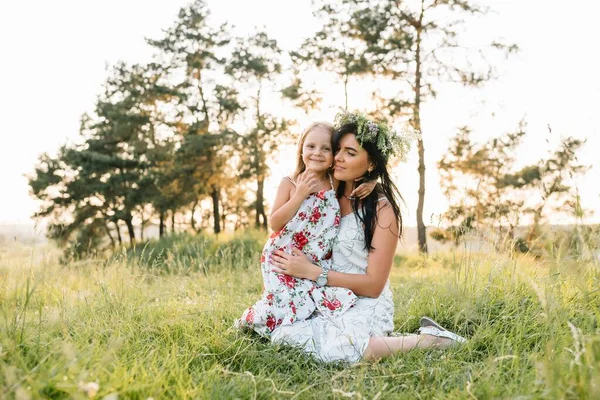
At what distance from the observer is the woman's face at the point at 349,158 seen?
3.80 metres

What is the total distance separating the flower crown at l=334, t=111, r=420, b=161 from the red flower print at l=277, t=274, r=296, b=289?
3.68 ft

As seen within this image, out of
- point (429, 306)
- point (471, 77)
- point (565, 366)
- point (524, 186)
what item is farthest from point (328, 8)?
point (565, 366)

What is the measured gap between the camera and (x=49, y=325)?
339 centimetres

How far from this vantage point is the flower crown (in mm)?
3799

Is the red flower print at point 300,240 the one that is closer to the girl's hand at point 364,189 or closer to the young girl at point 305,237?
the young girl at point 305,237

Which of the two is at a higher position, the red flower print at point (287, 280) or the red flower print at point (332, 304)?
the red flower print at point (287, 280)

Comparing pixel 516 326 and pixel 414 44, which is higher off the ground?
pixel 414 44

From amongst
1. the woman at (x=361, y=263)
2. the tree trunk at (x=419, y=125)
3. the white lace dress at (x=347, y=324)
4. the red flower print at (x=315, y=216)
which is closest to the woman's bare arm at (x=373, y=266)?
the woman at (x=361, y=263)

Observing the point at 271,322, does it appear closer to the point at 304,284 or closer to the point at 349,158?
the point at 304,284

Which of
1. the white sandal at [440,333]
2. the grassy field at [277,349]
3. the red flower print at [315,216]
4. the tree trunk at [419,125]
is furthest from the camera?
the tree trunk at [419,125]

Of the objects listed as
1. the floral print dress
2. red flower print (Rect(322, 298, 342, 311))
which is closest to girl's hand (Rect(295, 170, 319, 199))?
the floral print dress

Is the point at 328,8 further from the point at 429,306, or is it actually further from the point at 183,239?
the point at 429,306

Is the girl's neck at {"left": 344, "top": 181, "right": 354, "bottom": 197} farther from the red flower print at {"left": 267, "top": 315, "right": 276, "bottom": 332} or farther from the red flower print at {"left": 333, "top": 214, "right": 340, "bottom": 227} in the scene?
the red flower print at {"left": 267, "top": 315, "right": 276, "bottom": 332}

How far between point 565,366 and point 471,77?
15.9 meters
